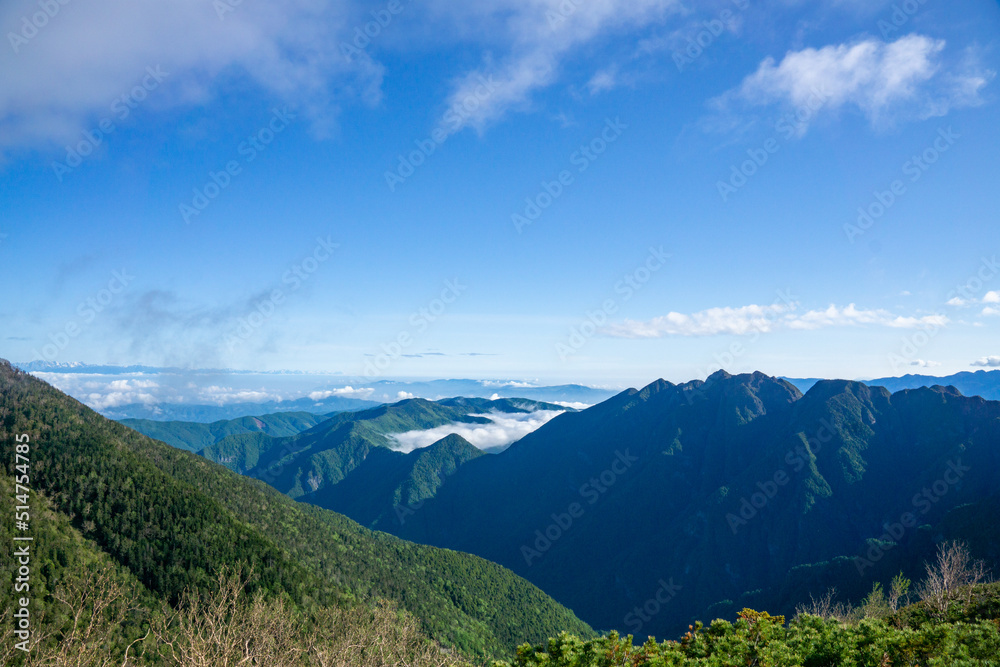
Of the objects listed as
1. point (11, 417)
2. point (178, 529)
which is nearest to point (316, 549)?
point (178, 529)

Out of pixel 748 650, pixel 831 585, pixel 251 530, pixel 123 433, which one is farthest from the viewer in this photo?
pixel 123 433

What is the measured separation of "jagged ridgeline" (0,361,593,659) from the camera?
387 ft

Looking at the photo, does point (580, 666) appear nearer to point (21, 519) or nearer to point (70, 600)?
point (70, 600)

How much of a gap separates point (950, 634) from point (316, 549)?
191480 mm

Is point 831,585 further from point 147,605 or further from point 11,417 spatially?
point 11,417

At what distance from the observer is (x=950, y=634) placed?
87.4 feet

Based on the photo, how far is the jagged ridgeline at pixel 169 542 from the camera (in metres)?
118

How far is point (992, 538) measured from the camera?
508ft

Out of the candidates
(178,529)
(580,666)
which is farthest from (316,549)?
(580,666)

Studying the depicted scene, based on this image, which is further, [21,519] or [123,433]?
[123,433]

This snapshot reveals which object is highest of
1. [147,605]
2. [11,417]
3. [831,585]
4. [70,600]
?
[11,417]

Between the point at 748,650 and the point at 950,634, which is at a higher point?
the point at 950,634

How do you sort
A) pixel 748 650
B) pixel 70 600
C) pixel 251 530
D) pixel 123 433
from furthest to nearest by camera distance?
pixel 123 433
pixel 251 530
pixel 70 600
pixel 748 650

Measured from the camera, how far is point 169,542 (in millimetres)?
131625
